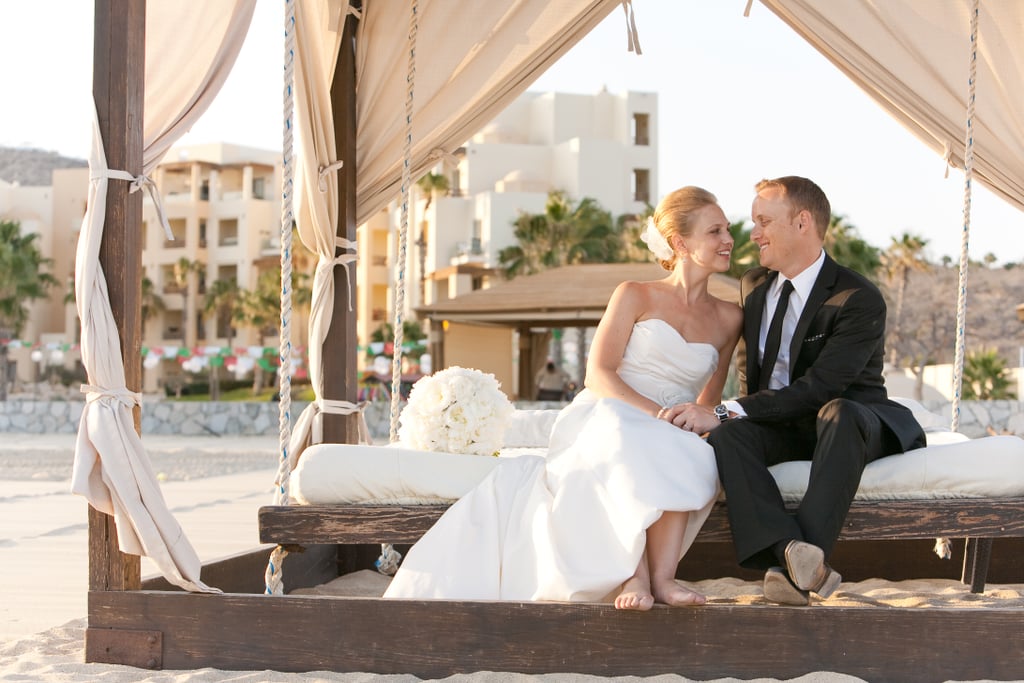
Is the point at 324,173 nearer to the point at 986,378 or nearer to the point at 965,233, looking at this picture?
the point at 965,233

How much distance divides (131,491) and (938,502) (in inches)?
99.4

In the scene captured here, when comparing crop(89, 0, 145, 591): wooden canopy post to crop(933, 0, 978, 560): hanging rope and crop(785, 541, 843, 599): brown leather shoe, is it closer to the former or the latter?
crop(785, 541, 843, 599): brown leather shoe

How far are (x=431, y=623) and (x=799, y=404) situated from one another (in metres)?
1.37

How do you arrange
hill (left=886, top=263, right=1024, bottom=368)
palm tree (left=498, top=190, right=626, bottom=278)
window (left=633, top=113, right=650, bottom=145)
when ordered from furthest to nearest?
hill (left=886, top=263, right=1024, bottom=368) → window (left=633, top=113, right=650, bottom=145) → palm tree (left=498, top=190, right=626, bottom=278)

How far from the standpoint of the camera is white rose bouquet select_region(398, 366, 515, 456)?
12.7 feet

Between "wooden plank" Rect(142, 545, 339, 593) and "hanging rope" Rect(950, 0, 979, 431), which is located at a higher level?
"hanging rope" Rect(950, 0, 979, 431)

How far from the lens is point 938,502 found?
11.2ft

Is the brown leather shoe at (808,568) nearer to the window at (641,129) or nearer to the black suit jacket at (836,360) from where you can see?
the black suit jacket at (836,360)

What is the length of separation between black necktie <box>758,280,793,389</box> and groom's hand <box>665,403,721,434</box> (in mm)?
376

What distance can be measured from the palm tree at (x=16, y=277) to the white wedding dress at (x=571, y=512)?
40.5 metres

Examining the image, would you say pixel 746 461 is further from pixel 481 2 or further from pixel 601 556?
pixel 481 2

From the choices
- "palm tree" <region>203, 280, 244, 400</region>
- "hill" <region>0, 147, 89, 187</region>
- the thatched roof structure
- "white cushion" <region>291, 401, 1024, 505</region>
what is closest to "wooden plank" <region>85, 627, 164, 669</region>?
"white cushion" <region>291, 401, 1024, 505</region>

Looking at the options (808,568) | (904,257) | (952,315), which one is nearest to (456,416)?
(808,568)

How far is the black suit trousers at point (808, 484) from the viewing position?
3.22m
